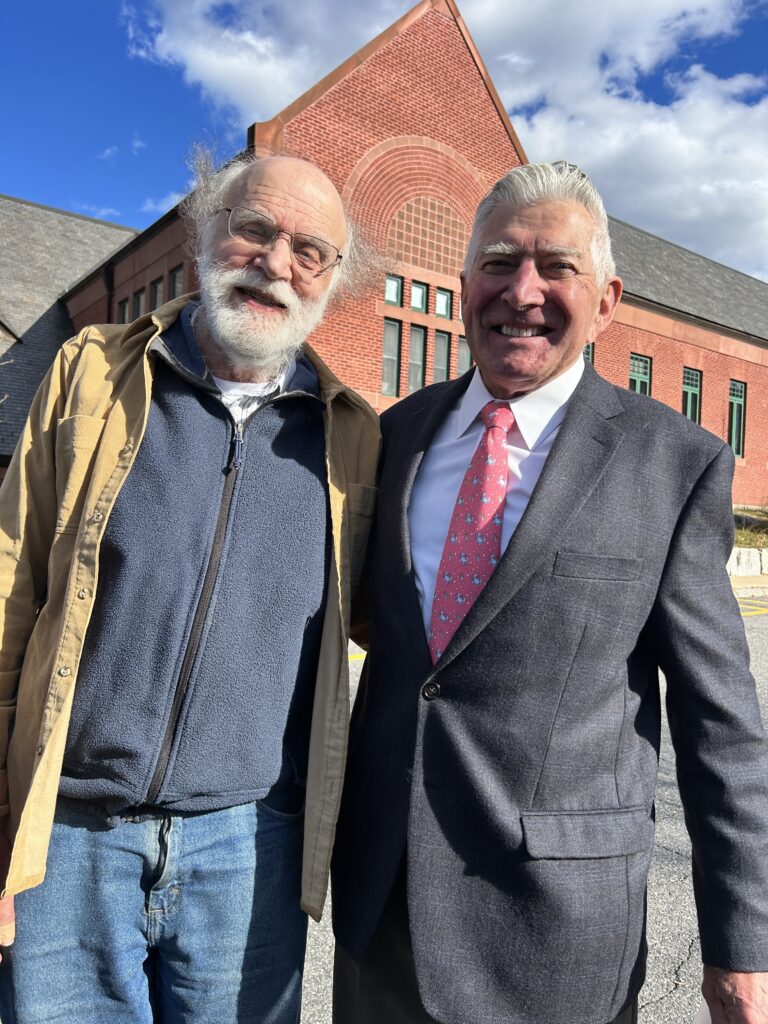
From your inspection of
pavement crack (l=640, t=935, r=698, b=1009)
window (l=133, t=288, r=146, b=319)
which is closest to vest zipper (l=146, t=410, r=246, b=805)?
pavement crack (l=640, t=935, r=698, b=1009)

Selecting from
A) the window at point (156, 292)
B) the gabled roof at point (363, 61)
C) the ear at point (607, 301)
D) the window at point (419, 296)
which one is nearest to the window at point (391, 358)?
the window at point (419, 296)

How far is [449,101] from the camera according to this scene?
19188 millimetres

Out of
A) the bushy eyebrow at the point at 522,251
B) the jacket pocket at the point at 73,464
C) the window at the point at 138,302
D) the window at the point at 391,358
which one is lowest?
the jacket pocket at the point at 73,464

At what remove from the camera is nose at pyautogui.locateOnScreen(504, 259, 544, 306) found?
2.02 meters

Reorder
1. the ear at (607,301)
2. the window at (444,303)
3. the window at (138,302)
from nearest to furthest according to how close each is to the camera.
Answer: the ear at (607,301) → the window at (444,303) → the window at (138,302)

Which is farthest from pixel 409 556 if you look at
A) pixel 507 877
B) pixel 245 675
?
pixel 507 877

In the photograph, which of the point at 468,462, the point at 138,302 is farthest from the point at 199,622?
the point at 138,302

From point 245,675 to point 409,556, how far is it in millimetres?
478

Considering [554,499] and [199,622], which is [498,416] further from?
[199,622]

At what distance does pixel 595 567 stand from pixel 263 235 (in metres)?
1.27

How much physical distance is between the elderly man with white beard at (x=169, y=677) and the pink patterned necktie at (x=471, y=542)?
295mm

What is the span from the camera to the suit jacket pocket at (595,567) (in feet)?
5.92

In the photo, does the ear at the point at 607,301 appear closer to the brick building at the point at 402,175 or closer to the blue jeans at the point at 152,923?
the blue jeans at the point at 152,923

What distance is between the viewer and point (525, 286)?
80.0 inches
